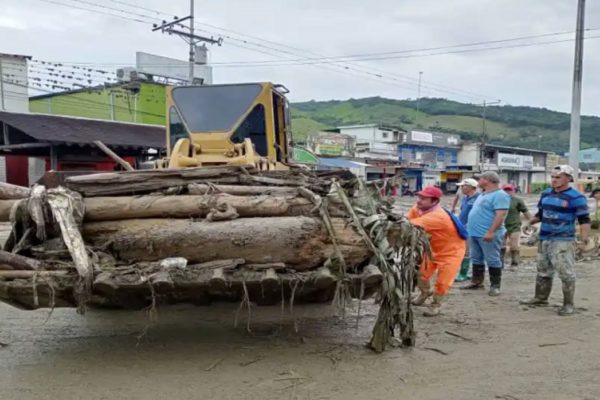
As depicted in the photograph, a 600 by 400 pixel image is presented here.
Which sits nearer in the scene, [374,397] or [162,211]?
[374,397]

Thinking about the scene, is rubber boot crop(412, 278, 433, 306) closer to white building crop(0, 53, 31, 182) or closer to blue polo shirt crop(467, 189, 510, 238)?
blue polo shirt crop(467, 189, 510, 238)

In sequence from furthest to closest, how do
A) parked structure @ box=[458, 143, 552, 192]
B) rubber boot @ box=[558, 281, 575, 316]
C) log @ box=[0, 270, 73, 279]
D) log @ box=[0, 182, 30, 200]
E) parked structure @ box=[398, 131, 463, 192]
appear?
parked structure @ box=[458, 143, 552, 192] < parked structure @ box=[398, 131, 463, 192] < rubber boot @ box=[558, 281, 575, 316] < log @ box=[0, 182, 30, 200] < log @ box=[0, 270, 73, 279]

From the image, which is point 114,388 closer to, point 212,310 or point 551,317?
point 212,310

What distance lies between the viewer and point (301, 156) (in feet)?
42.4

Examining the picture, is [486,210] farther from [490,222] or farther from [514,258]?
[514,258]

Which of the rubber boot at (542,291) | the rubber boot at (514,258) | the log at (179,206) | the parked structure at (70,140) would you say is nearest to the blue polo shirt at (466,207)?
the rubber boot at (542,291)

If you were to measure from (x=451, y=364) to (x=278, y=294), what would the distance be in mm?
1495

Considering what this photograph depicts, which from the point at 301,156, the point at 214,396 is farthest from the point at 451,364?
the point at 301,156

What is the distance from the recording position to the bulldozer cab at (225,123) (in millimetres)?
6832

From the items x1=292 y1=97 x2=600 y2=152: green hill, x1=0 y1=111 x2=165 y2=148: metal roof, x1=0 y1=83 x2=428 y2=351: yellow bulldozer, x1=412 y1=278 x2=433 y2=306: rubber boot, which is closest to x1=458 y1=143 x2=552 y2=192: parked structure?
x1=292 y1=97 x2=600 y2=152: green hill

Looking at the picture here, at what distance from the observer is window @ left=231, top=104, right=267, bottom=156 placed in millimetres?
7004

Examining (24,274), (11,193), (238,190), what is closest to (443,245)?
(238,190)

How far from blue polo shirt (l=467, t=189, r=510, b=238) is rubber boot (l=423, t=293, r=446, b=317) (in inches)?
64.8

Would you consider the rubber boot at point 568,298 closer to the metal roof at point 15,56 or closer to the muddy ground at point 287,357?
the muddy ground at point 287,357
